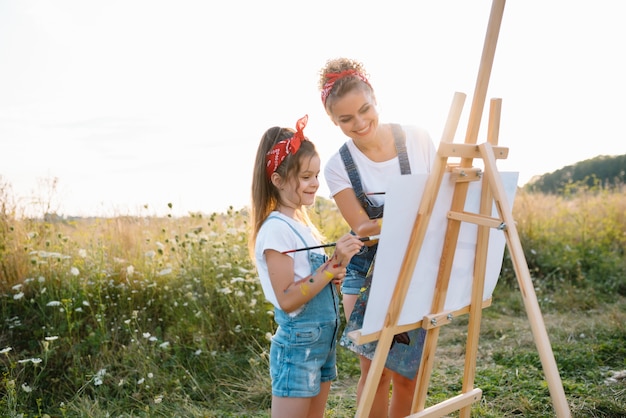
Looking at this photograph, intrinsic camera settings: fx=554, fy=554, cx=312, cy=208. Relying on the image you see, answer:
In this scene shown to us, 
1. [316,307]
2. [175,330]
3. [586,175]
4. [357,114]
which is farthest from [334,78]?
[586,175]

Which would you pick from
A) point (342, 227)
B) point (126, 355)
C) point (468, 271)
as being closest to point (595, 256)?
point (342, 227)

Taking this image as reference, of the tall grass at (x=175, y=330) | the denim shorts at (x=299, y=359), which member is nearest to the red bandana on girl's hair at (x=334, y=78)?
the denim shorts at (x=299, y=359)

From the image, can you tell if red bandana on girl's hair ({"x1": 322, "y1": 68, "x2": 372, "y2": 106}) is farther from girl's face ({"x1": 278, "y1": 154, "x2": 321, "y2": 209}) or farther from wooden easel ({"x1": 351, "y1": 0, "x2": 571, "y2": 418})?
wooden easel ({"x1": 351, "y1": 0, "x2": 571, "y2": 418})

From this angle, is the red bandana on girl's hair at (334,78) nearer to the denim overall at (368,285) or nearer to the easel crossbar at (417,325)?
the denim overall at (368,285)

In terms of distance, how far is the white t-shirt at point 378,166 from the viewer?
7.22ft

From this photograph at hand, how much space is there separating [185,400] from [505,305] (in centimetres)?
302

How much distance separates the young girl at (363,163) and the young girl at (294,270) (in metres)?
0.19

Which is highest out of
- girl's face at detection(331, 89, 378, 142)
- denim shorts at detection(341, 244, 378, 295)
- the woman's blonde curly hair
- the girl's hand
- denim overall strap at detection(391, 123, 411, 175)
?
the woman's blonde curly hair

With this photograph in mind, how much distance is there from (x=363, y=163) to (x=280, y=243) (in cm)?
55

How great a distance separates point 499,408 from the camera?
3.00 meters

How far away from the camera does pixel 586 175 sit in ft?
29.6

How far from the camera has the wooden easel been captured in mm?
1821

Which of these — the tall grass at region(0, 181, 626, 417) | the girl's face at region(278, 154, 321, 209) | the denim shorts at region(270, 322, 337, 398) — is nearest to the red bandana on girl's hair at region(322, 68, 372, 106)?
the girl's face at region(278, 154, 321, 209)

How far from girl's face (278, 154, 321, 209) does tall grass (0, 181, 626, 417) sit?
151cm
